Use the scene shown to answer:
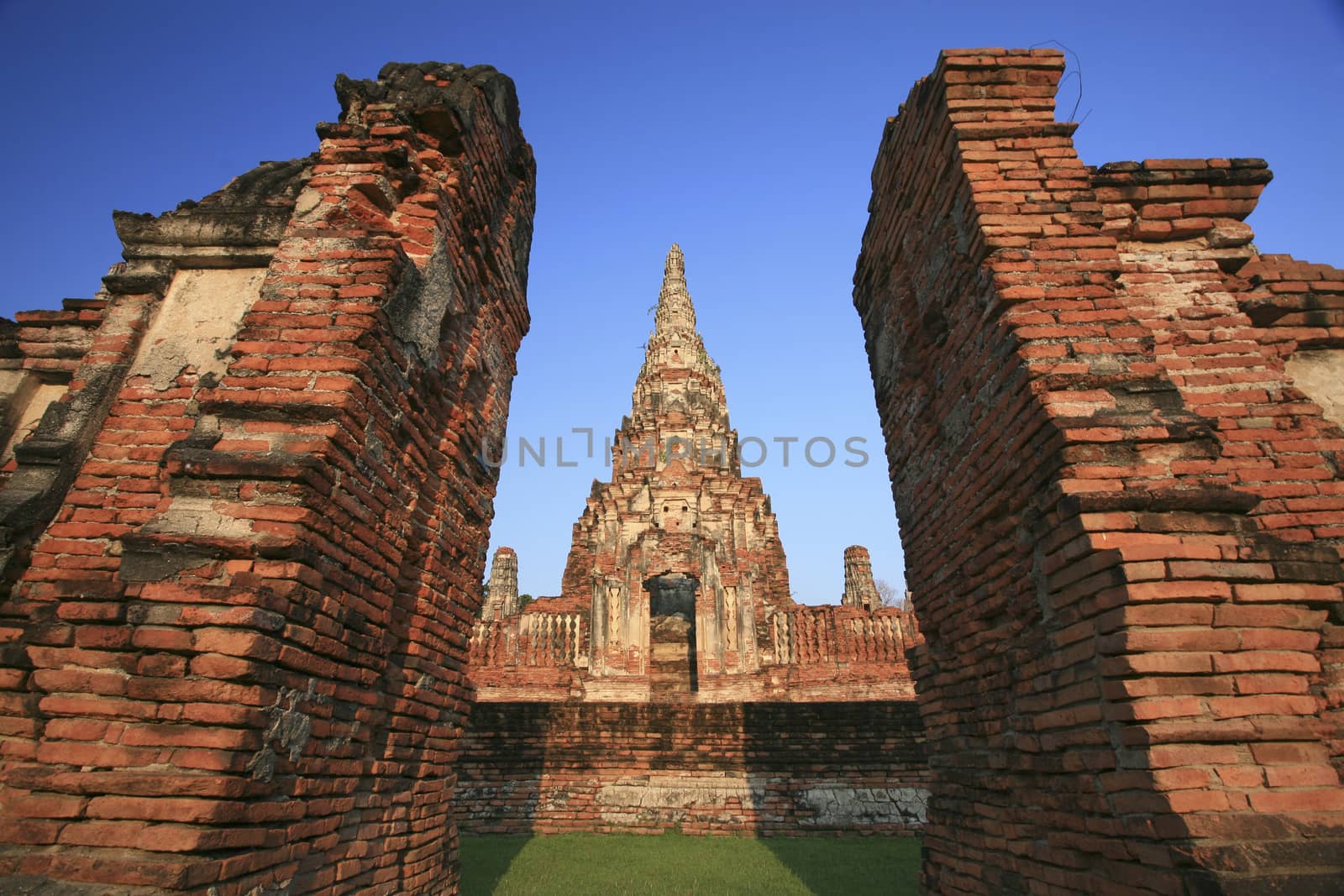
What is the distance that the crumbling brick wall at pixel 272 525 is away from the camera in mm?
2377

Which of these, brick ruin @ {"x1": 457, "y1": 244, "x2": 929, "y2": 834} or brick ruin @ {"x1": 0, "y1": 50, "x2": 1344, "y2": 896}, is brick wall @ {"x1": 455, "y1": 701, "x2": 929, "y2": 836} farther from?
brick ruin @ {"x1": 0, "y1": 50, "x2": 1344, "y2": 896}

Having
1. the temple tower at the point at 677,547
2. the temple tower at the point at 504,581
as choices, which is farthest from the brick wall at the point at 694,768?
the temple tower at the point at 504,581

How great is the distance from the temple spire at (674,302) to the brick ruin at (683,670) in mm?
150

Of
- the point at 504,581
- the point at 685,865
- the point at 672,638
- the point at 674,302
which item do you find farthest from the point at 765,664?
the point at 674,302

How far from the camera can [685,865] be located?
6180 millimetres

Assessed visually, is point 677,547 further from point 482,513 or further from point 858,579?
point 482,513

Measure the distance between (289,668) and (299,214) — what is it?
8.35 feet

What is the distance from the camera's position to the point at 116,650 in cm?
256

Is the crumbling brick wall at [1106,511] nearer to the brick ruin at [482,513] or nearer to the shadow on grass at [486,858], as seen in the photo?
the brick ruin at [482,513]

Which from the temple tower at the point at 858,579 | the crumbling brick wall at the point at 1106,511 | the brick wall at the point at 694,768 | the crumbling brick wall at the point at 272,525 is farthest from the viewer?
the temple tower at the point at 858,579

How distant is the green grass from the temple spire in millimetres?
27185

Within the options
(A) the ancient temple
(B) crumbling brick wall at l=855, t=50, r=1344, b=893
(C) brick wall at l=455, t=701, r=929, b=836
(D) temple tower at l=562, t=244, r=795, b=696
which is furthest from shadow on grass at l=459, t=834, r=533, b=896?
(D) temple tower at l=562, t=244, r=795, b=696

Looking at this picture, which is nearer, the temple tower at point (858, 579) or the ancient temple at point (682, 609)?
the ancient temple at point (682, 609)

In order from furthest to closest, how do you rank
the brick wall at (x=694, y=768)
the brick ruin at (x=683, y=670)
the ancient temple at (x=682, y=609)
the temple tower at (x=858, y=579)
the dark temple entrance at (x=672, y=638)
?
the temple tower at (x=858, y=579) < the dark temple entrance at (x=672, y=638) < the ancient temple at (x=682, y=609) < the brick ruin at (x=683, y=670) < the brick wall at (x=694, y=768)
